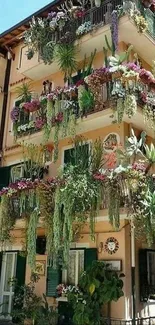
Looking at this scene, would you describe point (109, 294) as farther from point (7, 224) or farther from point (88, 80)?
point (88, 80)

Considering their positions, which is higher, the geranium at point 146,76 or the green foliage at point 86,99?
the geranium at point 146,76

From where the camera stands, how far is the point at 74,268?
37.2ft

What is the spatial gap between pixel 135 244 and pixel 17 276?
4488 mm

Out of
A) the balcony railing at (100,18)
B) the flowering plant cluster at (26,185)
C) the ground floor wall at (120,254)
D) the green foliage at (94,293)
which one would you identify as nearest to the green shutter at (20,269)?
the ground floor wall at (120,254)

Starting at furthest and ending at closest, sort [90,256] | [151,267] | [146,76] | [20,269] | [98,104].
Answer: [20,269] → [98,104] → [151,267] → [146,76] → [90,256]

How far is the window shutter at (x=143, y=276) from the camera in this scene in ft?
33.3

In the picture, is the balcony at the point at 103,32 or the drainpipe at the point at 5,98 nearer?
the balcony at the point at 103,32

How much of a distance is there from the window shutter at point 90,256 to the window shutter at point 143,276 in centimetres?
139

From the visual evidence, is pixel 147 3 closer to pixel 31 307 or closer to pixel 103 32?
pixel 103 32

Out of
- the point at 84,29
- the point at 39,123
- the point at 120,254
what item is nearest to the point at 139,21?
the point at 84,29

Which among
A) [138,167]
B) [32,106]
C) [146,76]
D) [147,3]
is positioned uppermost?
[147,3]

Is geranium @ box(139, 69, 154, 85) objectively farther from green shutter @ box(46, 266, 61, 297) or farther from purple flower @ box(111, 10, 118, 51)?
green shutter @ box(46, 266, 61, 297)

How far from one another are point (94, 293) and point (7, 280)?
4549 mm

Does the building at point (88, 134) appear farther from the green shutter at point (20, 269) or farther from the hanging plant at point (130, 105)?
the hanging plant at point (130, 105)
